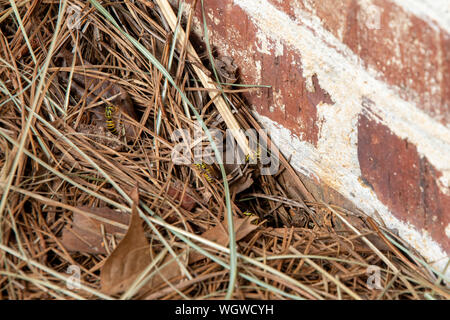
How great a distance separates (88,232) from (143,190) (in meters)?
0.19

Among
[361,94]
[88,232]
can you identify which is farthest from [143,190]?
[361,94]

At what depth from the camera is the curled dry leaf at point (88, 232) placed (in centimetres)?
115

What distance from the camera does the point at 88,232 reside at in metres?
1.16

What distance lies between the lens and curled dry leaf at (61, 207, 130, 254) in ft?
3.78

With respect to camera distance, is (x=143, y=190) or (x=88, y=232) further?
(x=143, y=190)

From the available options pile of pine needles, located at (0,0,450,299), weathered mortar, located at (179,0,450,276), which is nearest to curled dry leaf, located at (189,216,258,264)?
pile of pine needles, located at (0,0,450,299)

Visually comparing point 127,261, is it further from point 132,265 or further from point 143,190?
point 143,190

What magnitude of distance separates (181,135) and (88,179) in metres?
0.33

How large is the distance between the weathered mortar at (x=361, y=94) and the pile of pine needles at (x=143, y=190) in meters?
0.09

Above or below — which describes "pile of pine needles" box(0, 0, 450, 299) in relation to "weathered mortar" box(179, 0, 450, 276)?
below

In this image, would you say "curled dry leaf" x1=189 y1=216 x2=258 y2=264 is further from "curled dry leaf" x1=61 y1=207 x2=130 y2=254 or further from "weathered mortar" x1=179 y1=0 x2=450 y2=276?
"weathered mortar" x1=179 y1=0 x2=450 y2=276

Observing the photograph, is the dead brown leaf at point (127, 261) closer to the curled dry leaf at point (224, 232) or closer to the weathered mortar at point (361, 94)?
the curled dry leaf at point (224, 232)

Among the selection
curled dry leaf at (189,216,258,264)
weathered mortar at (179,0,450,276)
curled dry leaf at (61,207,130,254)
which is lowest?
curled dry leaf at (61,207,130,254)
